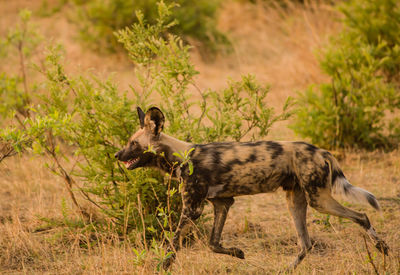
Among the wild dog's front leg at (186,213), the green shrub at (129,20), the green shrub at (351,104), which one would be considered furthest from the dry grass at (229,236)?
the green shrub at (129,20)

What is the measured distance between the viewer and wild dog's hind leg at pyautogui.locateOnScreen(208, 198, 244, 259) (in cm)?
376

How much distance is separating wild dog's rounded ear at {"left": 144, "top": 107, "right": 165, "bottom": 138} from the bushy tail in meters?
1.27

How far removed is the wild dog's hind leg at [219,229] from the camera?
12.3ft

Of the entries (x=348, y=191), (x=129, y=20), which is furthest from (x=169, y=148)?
(x=129, y=20)

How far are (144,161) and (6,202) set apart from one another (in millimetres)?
2592

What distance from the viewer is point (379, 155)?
6477mm

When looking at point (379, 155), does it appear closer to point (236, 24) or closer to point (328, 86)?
point (328, 86)

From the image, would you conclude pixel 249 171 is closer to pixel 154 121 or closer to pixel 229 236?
pixel 154 121

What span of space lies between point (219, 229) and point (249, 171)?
568mm

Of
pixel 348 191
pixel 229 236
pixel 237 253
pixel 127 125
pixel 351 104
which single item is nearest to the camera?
pixel 348 191

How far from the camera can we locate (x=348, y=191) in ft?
11.6

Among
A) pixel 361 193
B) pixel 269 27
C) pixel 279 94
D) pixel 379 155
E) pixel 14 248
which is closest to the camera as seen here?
pixel 361 193

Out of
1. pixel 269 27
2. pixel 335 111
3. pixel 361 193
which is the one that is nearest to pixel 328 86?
pixel 335 111

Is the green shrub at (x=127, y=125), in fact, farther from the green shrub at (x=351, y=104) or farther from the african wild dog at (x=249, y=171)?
the green shrub at (x=351, y=104)
